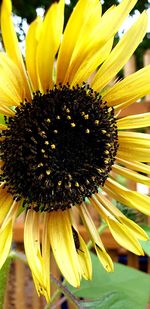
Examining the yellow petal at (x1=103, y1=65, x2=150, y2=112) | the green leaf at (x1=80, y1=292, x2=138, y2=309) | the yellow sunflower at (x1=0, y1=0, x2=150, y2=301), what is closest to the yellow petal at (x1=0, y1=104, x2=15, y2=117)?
the yellow sunflower at (x1=0, y1=0, x2=150, y2=301)

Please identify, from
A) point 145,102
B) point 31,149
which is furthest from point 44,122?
point 145,102

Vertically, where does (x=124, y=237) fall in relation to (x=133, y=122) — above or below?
below

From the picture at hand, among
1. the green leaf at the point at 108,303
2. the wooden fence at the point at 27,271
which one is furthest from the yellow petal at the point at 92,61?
the wooden fence at the point at 27,271

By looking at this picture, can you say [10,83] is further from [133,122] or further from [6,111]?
[133,122]

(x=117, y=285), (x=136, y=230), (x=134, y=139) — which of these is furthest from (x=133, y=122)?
(x=117, y=285)

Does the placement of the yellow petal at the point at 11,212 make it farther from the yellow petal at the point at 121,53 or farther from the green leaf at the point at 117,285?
the green leaf at the point at 117,285

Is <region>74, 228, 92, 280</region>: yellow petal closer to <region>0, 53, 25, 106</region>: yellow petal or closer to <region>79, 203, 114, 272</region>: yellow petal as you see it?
<region>79, 203, 114, 272</region>: yellow petal
